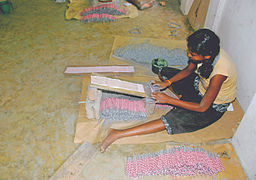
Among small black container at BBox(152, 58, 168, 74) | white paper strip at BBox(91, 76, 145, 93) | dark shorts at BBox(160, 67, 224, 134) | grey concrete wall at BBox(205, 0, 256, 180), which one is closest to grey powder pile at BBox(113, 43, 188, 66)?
small black container at BBox(152, 58, 168, 74)

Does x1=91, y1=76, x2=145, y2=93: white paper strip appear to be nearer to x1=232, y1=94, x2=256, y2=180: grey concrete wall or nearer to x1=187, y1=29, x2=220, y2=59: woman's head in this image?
x1=187, y1=29, x2=220, y2=59: woman's head

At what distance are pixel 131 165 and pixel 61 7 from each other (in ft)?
13.3

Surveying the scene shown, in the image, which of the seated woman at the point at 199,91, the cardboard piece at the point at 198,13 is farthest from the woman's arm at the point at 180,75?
the cardboard piece at the point at 198,13

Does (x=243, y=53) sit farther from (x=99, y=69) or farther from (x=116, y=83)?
(x=99, y=69)

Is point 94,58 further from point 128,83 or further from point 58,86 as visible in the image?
point 128,83

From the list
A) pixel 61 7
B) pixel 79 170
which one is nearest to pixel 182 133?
pixel 79 170

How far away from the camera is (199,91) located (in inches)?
81.8

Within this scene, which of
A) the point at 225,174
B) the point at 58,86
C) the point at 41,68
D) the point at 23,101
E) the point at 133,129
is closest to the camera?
the point at 225,174

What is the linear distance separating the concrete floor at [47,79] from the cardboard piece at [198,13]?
0.18 m

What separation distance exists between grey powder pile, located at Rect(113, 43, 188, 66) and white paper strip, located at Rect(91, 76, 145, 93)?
102 centimetres

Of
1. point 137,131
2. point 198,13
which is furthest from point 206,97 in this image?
point 198,13

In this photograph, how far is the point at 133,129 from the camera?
6.54 feet

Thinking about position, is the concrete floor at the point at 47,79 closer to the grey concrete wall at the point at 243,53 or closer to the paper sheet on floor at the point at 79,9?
the paper sheet on floor at the point at 79,9

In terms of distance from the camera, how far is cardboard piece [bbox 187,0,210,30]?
3557 millimetres
